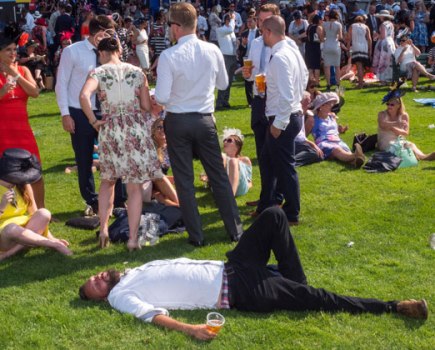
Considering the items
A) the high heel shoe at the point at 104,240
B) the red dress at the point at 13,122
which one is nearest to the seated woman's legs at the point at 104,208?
the high heel shoe at the point at 104,240

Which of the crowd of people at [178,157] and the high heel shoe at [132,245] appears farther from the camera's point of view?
the high heel shoe at [132,245]

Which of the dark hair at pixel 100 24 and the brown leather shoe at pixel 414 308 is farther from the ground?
the dark hair at pixel 100 24

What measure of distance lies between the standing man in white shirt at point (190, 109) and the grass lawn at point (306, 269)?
335 millimetres

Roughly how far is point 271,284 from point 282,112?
2001mm

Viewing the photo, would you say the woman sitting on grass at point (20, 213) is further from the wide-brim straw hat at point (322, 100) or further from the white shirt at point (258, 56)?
the wide-brim straw hat at point (322, 100)

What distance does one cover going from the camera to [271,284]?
4668 millimetres

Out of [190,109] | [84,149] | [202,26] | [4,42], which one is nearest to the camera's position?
[190,109]

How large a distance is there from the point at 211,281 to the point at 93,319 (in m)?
0.82

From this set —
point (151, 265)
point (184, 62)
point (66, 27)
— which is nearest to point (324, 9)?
point (66, 27)

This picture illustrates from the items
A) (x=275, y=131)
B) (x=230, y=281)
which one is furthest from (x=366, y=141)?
(x=230, y=281)

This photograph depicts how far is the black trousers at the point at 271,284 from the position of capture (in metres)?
4.65

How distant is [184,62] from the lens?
5812mm

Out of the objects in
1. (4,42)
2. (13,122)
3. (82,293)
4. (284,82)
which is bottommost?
(82,293)

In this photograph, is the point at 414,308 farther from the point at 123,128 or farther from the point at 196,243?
the point at 123,128
